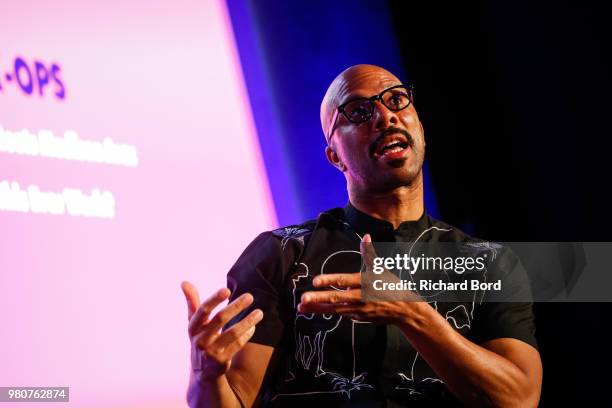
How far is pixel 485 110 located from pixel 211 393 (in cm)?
177

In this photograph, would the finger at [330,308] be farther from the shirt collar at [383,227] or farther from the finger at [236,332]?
the shirt collar at [383,227]

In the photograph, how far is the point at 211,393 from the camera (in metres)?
1.26

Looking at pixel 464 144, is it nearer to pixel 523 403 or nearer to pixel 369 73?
pixel 369 73

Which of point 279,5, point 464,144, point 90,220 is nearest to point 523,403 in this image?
point 90,220

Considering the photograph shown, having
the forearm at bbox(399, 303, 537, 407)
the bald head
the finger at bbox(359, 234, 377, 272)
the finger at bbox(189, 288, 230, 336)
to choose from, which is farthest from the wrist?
the bald head

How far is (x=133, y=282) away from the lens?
5.71ft

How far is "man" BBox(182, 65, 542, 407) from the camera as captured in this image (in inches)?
47.1

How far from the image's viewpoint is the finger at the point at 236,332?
117cm

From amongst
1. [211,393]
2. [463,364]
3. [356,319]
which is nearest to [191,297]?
[211,393]

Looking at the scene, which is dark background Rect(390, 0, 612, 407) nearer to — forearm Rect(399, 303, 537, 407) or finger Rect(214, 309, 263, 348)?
forearm Rect(399, 303, 537, 407)

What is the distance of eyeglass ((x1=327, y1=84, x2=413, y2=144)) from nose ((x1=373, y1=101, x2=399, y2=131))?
0.5 inches

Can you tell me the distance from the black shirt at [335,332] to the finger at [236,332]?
26 cm

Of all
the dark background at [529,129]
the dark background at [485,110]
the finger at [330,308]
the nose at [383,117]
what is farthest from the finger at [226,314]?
the dark background at [529,129]

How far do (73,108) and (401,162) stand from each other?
0.90 m
